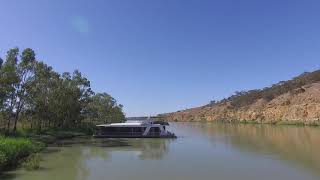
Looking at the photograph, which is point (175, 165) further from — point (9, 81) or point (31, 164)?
point (9, 81)

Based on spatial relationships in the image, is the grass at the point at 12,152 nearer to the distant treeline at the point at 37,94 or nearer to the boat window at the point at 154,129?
the distant treeline at the point at 37,94

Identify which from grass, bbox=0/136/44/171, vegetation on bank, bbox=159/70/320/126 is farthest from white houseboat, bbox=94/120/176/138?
vegetation on bank, bbox=159/70/320/126

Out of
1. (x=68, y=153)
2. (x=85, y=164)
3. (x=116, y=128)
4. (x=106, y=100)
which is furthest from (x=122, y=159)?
(x=106, y=100)

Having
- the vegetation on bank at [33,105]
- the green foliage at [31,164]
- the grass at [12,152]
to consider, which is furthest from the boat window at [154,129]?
the green foliage at [31,164]

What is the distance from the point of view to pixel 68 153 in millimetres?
37438

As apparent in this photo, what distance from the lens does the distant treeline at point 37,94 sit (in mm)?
43494

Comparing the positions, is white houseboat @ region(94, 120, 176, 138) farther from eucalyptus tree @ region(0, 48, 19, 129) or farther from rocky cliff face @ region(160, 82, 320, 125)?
rocky cliff face @ region(160, 82, 320, 125)

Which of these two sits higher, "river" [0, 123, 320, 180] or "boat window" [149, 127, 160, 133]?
"boat window" [149, 127, 160, 133]

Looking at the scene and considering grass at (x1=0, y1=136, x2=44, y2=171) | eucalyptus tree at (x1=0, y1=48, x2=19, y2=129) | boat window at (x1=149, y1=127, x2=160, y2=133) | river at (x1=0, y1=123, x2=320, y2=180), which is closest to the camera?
river at (x1=0, y1=123, x2=320, y2=180)

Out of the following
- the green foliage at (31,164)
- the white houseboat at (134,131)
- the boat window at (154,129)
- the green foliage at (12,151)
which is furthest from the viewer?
the boat window at (154,129)

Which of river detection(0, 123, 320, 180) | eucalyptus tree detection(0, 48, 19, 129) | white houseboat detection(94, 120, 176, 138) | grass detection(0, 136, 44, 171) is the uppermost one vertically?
eucalyptus tree detection(0, 48, 19, 129)

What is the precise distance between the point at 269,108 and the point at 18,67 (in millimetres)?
89071

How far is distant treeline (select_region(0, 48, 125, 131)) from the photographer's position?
143 feet

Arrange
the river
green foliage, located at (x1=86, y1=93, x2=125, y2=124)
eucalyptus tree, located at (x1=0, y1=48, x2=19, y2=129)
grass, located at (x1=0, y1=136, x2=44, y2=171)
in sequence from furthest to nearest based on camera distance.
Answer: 1. green foliage, located at (x1=86, y1=93, x2=125, y2=124)
2. eucalyptus tree, located at (x1=0, y1=48, x2=19, y2=129)
3. grass, located at (x1=0, y1=136, x2=44, y2=171)
4. the river
